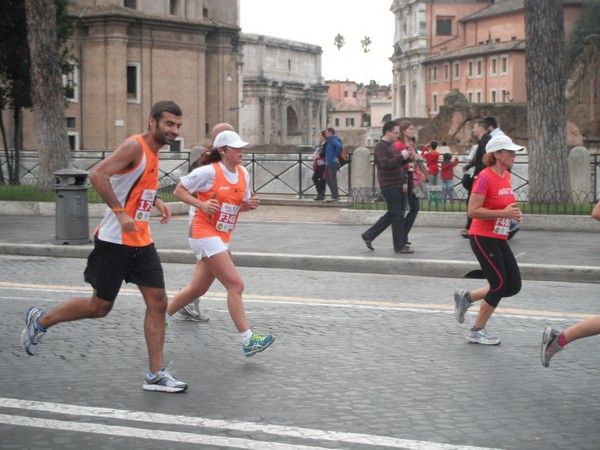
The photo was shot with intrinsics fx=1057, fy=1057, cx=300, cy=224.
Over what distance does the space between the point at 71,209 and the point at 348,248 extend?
440 cm

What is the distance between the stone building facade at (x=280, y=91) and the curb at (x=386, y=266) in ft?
299

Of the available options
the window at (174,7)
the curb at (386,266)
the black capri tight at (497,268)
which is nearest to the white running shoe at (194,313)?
the black capri tight at (497,268)

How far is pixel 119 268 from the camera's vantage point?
676 cm

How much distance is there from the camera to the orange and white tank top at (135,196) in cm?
672

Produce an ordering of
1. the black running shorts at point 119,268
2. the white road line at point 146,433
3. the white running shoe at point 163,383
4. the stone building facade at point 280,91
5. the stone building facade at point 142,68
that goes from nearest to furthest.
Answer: the white road line at point 146,433 → the white running shoe at point 163,383 → the black running shorts at point 119,268 → the stone building facade at point 142,68 → the stone building facade at point 280,91

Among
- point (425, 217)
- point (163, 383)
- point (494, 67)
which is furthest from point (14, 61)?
point (494, 67)

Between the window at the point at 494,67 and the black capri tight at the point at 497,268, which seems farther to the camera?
the window at the point at 494,67

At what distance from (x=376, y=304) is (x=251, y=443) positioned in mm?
5139

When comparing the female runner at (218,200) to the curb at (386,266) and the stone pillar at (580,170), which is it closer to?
the curb at (386,266)

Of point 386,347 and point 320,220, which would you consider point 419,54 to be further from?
point 386,347

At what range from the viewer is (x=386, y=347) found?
8.21 m

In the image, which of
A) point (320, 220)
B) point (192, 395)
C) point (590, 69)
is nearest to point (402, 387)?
point (192, 395)

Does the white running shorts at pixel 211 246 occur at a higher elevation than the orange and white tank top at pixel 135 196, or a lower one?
lower

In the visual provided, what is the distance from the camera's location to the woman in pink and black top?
8.28 m
